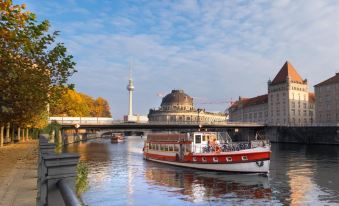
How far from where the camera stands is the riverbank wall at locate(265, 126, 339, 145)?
4063 inches

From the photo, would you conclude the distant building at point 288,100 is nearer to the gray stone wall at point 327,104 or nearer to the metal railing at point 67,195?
the gray stone wall at point 327,104

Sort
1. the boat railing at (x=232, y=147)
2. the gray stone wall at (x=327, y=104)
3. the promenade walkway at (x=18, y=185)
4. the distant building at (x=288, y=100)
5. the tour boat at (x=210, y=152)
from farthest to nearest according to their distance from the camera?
the distant building at (x=288, y=100)
the gray stone wall at (x=327, y=104)
the boat railing at (x=232, y=147)
the tour boat at (x=210, y=152)
the promenade walkway at (x=18, y=185)

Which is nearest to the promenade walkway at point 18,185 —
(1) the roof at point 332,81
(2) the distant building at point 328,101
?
(2) the distant building at point 328,101

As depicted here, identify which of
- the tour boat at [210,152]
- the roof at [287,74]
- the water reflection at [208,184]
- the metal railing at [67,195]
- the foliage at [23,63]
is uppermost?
the roof at [287,74]

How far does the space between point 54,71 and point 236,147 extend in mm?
27110

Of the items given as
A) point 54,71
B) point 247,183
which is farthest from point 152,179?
point 54,71

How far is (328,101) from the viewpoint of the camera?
137250mm

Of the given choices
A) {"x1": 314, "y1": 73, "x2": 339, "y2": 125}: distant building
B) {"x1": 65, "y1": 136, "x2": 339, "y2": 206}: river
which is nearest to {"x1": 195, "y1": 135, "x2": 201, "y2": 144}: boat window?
{"x1": 65, "y1": 136, "x2": 339, "y2": 206}: river

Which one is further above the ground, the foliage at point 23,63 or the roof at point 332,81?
the roof at point 332,81

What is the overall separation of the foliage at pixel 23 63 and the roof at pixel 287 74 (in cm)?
14787

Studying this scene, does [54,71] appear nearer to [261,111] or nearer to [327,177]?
[327,177]

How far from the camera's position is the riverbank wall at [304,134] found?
10319cm

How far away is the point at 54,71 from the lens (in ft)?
86.9

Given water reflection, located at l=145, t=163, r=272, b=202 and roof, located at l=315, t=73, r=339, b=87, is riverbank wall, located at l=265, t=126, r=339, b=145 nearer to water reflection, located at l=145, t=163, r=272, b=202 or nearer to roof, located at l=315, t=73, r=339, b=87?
roof, located at l=315, t=73, r=339, b=87
